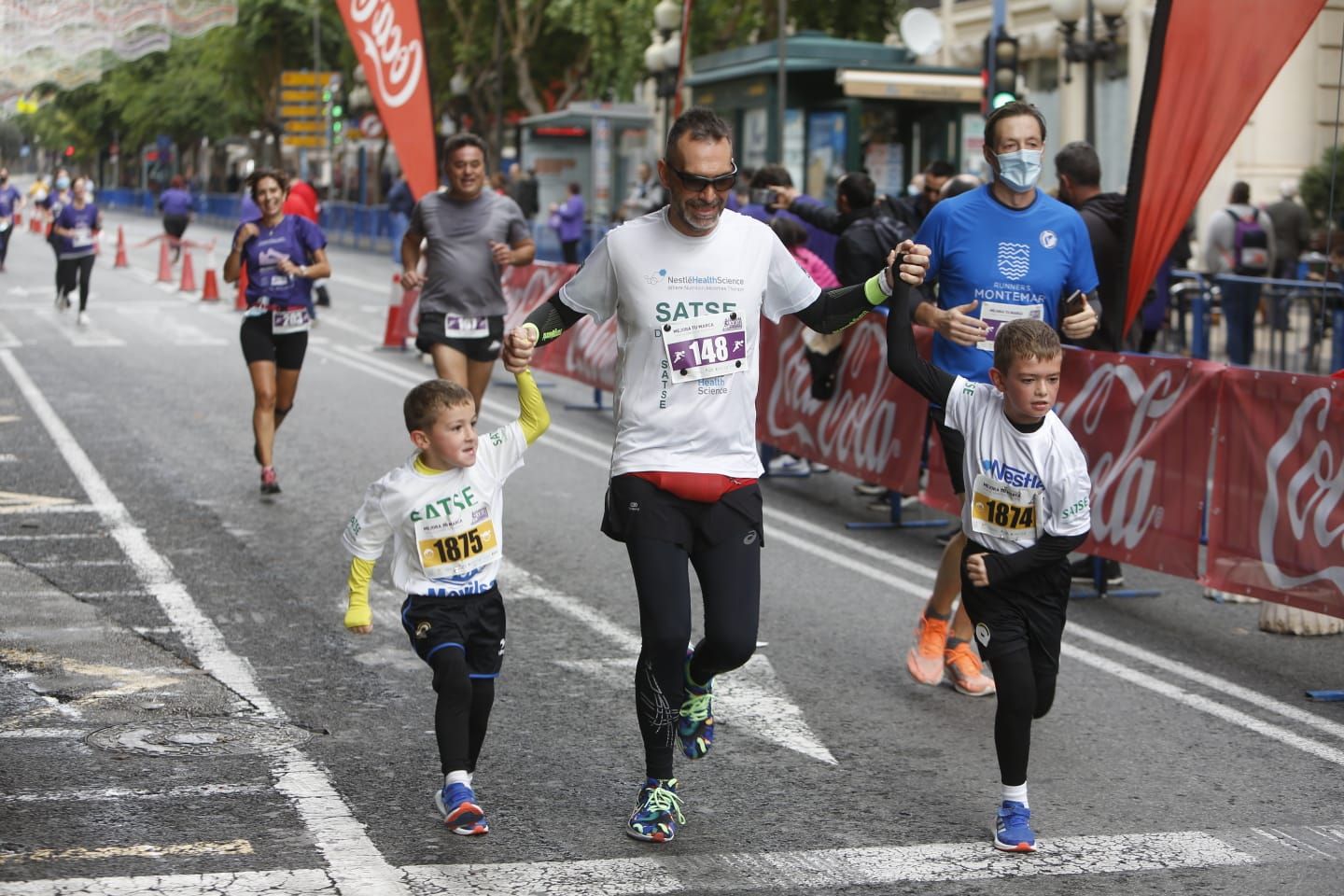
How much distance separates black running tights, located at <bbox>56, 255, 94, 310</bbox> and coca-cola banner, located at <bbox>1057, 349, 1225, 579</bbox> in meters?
18.0

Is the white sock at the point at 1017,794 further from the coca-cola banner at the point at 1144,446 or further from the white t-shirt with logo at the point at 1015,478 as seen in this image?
the coca-cola banner at the point at 1144,446

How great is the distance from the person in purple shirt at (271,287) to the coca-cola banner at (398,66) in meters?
1.86

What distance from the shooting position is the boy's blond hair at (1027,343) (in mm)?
5535

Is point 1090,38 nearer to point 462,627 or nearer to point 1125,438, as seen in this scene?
point 1125,438

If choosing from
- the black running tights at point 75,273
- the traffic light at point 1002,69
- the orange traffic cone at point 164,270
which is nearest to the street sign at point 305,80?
the orange traffic cone at point 164,270

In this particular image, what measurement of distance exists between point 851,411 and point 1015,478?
6095 millimetres

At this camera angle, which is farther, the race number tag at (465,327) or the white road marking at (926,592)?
the race number tag at (465,327)

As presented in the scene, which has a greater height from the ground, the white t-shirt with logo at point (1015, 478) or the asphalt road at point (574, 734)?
the white t-shirt with logo at point (1015, 478)

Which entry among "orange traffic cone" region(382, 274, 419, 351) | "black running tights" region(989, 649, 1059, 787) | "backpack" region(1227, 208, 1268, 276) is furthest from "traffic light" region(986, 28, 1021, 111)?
"black running tights" region(989, 649, 1059, 787)

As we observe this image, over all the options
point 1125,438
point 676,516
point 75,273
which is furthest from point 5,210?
point 676,516

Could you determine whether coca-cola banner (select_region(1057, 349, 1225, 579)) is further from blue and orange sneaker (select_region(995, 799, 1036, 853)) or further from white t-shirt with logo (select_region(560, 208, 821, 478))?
white t-shirt with logo (select_region(560, 208, 821, 478))

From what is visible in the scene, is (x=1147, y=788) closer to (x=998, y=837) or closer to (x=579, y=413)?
(x=998, y=837)

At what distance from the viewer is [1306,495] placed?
25.4 feet

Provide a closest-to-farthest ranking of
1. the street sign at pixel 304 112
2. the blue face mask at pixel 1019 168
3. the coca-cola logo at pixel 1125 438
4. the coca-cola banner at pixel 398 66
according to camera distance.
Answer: the blue face mask at pixel 1019 168
the coca-cola logo at pixel 1125 438
the coca-cola banner at pixel 398 66
the street sign at pixel 304 112
